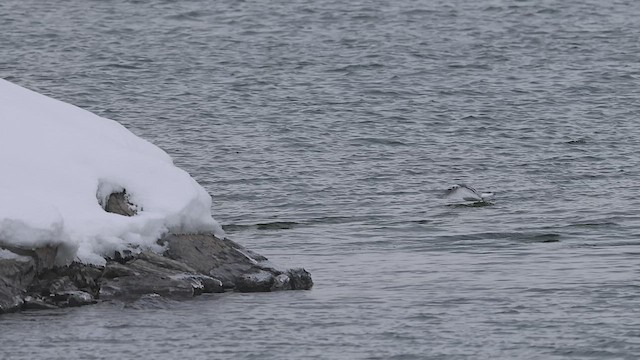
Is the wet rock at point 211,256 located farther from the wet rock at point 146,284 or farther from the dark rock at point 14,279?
the dark rock at point 14,279

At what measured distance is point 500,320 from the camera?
17.8 m

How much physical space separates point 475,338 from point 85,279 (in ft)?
15.9

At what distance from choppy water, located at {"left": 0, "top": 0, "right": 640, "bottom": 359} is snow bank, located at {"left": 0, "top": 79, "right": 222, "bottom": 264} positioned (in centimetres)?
103

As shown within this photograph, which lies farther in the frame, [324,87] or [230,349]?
[324,87]

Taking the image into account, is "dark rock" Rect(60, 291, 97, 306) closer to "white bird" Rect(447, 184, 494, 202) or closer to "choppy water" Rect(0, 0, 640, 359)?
"choppy water" Rect(0, 0, 640, 359)

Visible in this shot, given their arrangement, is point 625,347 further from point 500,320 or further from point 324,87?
point 324,87

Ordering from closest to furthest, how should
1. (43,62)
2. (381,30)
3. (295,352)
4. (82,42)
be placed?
(295,352), (43,62), (82,42), (381,30)

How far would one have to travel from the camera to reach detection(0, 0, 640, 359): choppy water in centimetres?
1730

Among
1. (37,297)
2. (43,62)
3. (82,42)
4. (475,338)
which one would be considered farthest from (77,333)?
(82,42)

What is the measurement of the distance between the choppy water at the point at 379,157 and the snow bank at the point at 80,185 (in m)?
1.03

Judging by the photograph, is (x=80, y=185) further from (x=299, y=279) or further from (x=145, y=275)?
(x=299, y=279)

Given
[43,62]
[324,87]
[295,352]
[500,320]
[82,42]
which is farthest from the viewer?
Result: [82,42]

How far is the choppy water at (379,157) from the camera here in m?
17.3

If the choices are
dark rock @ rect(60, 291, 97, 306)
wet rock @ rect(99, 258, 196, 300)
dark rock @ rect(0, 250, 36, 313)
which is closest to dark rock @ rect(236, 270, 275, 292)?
wet rock @ rect(99, 258, 196, 300)
